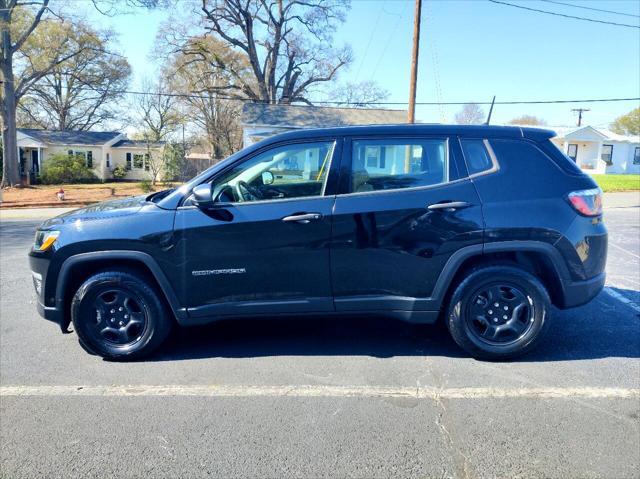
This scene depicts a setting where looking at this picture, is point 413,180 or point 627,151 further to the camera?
point 627,151

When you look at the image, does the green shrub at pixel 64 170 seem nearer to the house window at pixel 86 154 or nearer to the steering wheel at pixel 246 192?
the house window at pixel 86 154

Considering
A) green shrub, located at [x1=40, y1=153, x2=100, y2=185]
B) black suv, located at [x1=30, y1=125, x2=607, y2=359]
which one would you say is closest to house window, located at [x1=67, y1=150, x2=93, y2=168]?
green shrub, located at [x1=40, y1=153, x2=100, y2=185]

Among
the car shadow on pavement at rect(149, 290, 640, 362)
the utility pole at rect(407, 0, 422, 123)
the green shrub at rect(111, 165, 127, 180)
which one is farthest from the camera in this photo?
the green shrub at rect(111, 165, 127, 180)

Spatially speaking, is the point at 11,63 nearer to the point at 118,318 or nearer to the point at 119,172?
the point at 119,172

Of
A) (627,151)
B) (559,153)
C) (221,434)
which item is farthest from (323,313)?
(627,151)

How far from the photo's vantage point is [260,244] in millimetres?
3621

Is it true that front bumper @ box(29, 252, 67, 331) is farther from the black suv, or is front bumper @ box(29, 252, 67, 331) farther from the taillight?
the taillight

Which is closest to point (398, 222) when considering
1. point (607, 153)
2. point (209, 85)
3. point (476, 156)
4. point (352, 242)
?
point (352, 242)

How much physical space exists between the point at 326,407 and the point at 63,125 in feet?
184

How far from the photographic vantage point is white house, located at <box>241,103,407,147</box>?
27.5 meters

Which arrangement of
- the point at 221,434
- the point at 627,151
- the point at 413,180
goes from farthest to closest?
the point at 627,151
the point at 413,180
the point at 221,434

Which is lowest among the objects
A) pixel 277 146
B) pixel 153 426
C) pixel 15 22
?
pixel 153 426

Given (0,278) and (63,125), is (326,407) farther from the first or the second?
(63,125)

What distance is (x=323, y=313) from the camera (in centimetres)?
381
